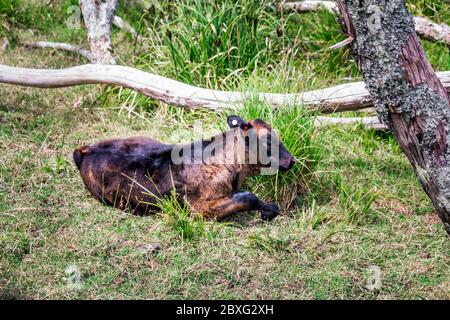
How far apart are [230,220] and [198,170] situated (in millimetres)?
512

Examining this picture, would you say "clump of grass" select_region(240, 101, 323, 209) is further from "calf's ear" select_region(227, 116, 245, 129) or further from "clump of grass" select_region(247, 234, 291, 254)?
"clump of grass" select_region(247, 234, 291, 254)

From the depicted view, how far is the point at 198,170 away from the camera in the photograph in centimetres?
636

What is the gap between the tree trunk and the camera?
15.6 feet

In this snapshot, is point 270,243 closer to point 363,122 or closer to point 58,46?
point 363,122

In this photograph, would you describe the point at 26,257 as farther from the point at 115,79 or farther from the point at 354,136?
the point at 354,136

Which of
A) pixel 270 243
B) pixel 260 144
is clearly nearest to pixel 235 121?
pixel 260 144

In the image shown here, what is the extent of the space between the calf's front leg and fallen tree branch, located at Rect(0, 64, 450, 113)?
120 centimetres

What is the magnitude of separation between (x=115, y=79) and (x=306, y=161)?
2.36 m

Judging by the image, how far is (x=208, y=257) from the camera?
568 centimetres

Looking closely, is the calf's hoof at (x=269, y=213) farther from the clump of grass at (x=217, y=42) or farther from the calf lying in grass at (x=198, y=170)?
the clump of grass at (x=217, y=42)

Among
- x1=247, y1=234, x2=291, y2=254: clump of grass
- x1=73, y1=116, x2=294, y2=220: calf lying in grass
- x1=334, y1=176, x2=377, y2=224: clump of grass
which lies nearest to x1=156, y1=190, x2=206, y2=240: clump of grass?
x1=73, y1=116, x2=294, y2=220: calf lying in grass

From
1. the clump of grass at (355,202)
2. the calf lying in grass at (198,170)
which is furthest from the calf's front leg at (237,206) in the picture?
the clump of grass at (355,202)

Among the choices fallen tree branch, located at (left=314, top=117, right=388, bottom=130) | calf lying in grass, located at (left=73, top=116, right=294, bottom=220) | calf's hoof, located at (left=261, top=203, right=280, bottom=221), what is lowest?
calf's hoof, located at (left=261, top=203, right=280, bottom=221)

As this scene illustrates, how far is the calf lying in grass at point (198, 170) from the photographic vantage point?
6250 mm
